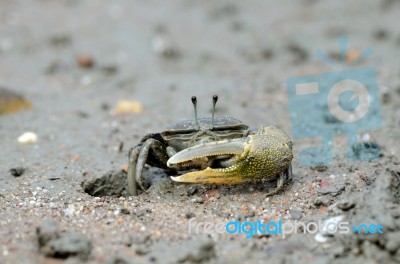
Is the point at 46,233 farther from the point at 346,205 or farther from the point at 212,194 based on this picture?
the point at 346,205

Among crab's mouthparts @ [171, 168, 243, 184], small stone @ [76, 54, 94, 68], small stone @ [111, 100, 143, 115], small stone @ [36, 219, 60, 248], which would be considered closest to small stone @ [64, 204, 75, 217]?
small stone @ [36, 219, 60, 248]

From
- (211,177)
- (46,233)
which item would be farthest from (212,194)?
(46,233)

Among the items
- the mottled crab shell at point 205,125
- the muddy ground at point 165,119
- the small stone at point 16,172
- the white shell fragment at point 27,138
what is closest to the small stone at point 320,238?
the muddy ground at point 165,119

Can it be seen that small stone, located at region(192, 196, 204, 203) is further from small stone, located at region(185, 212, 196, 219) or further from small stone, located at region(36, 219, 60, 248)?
small stone, located at region(36, 219, 60, 248)

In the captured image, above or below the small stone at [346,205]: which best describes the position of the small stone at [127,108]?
above

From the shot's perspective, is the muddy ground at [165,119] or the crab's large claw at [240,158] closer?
the muddy ground at [165,119]

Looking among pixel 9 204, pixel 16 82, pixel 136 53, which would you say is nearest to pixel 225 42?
pixel 136 53

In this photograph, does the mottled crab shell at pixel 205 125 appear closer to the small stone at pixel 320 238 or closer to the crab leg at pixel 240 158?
the crab leg at pixel 240 158
